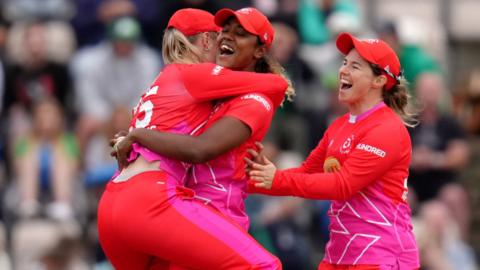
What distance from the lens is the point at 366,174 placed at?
7.38 metres

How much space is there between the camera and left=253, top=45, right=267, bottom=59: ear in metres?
7.54

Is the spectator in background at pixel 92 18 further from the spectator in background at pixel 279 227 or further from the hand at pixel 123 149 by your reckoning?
the hand at pixel 123 149

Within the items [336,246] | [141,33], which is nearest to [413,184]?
[141,33]

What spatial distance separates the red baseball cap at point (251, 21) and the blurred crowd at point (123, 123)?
4014 mm

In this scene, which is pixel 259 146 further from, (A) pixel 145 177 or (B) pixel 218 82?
(A) pixel 145 177

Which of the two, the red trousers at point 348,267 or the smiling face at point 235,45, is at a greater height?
the smiling face at point 235,45

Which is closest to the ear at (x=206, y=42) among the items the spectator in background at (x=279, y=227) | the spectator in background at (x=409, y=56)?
the spectator in background at (x=279, y=227)

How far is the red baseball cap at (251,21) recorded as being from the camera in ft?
24.4

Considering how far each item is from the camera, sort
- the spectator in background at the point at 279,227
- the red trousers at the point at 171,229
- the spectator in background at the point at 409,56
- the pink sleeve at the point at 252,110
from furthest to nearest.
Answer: the spectator in background at the point at 409,56 < the spectator in background at the point at 279,227 < the pink sleeve at the point at 252,110 < the red trousers at the point at 171,229

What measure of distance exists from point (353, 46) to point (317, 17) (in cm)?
625

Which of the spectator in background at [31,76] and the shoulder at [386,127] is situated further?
the spectator in background at [31,76]

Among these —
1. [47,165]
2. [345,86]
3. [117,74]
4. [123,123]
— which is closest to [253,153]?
[345,86]

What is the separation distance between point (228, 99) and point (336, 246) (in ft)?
3.45

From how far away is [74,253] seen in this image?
38.9 ft
